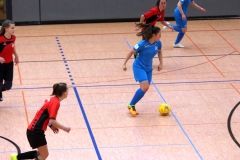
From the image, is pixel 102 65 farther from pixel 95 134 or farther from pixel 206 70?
pixel 95 134

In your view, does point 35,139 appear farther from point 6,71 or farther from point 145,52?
point 145,52

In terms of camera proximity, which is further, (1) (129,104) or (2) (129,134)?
(1) (129,104)

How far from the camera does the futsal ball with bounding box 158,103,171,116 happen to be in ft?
31.3

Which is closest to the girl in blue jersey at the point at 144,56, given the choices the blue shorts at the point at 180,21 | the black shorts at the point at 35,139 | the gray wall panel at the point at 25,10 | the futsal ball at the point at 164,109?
the futsal ball at the point at 164,109

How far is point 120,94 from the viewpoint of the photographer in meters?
10.6

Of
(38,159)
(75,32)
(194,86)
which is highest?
(38,159)

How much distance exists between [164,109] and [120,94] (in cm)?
133

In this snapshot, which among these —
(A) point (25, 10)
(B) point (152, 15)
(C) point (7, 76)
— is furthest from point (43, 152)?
(A) point (25, 10)

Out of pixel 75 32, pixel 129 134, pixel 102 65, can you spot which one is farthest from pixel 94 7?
pixel 129 134

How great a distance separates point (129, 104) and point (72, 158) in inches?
80.3

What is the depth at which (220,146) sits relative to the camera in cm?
847

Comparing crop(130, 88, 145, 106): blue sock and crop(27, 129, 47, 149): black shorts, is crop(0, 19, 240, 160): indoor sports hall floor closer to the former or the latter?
crop(130, 88, 145, 106): blue sock

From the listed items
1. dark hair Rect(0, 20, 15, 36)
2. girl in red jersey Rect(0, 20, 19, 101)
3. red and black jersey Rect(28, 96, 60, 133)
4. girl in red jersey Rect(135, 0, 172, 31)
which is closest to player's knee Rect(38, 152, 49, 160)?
red and black jersey Rect(28, 96, 60, 133)

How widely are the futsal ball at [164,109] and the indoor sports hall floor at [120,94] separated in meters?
0.11
